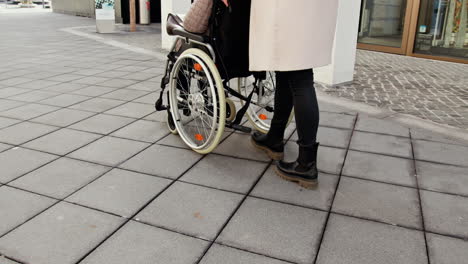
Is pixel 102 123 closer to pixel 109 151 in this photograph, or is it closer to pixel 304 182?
pixel 109 151

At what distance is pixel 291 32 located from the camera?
2273 mm

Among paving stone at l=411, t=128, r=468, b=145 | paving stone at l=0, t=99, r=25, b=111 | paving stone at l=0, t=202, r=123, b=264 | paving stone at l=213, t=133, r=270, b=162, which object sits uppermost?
paving stone at l=411, t=128, r=468, b=145

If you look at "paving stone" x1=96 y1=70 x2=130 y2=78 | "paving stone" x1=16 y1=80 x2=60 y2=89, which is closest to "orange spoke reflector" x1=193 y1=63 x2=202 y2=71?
"paving stone" x1=16 y1=80 x2=60 y2=89

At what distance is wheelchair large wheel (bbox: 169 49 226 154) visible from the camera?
8.60 ft

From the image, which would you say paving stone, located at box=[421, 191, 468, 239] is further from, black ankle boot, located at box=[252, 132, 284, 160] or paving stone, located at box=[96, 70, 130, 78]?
paving stone, located at box=[96, 70, 130, 78]

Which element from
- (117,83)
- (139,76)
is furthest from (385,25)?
(117,83)

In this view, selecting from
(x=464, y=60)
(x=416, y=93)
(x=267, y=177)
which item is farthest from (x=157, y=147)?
(x=464, y=60)

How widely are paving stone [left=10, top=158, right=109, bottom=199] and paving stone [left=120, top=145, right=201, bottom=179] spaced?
22 centimetres

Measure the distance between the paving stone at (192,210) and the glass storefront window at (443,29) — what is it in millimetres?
6588

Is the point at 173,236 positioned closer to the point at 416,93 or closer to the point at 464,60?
the point at 416,93

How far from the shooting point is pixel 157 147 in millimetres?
3086

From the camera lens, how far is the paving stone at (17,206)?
2117mm

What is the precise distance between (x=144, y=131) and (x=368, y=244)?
6.76 ft

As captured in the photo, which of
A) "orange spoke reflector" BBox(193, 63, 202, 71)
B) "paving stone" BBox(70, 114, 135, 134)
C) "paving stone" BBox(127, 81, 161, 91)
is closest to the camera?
"orange spoke reflector" BBox(193, 63, 202, 71)
